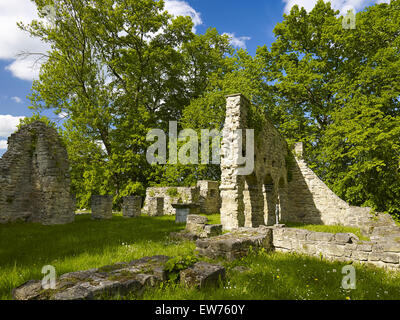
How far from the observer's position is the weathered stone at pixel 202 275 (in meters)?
3.79

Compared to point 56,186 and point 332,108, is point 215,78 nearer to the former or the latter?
point 332,108

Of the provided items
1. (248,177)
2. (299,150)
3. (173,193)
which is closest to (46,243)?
(248,177)

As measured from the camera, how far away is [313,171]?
16.7m

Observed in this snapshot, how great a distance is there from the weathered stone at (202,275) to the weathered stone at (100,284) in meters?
0.39

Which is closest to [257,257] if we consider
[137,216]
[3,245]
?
[3,245]

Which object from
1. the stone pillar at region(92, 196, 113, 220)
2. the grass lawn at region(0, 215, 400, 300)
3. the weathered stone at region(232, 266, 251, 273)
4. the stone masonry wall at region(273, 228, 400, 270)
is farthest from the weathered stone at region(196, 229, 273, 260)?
the stone pillar at region(92, 196, 113, 220)

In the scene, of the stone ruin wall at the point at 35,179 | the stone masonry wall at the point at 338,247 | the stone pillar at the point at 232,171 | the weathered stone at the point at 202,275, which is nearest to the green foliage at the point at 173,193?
the stone ruin wall at the point at 35,179

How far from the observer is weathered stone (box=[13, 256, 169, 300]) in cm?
300

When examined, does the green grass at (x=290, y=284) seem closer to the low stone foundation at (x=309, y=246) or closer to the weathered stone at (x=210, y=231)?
the low stone foundation at (x=309, y=246)

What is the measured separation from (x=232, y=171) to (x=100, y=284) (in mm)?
7863

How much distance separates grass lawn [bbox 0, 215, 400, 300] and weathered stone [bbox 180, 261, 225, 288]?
13cm

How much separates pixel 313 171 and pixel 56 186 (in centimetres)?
1599

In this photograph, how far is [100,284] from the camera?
127 inches

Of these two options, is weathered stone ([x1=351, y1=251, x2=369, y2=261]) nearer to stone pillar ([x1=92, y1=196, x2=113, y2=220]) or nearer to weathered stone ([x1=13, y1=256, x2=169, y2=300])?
weathered stone ([x1=13, y1=256, x2=169, y2=300])
